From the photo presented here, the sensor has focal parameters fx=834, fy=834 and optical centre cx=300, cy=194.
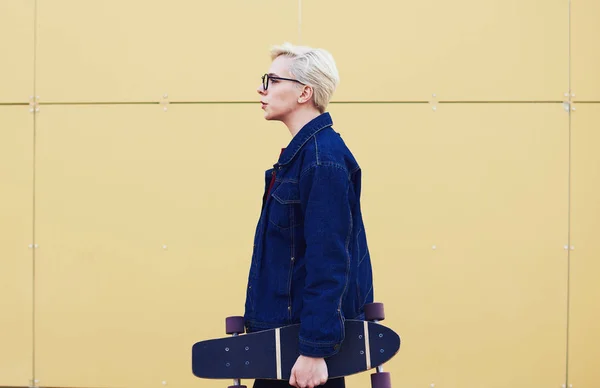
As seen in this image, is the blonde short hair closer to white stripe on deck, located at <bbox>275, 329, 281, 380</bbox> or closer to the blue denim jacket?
the blue denim jacket

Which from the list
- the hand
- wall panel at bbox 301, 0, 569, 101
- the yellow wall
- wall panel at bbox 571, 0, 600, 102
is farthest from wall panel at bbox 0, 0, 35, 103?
wall panel at bbox 571, 0, 600, 102

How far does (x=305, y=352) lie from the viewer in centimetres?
225

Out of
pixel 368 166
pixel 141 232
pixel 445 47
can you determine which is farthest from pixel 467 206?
pixel 141 232

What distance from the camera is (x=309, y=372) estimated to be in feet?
7.43

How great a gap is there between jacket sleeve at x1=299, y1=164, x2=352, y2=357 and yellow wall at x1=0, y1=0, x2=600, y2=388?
1809mm

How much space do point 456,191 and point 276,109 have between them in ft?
5.81

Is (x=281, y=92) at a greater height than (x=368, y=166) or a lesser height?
greater

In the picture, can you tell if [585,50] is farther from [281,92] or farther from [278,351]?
[278,351]

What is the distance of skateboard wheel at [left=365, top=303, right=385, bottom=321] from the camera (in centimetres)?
246

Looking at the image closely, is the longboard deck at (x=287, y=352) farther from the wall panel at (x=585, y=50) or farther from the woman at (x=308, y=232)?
the wall panel at (x=585, y=50)

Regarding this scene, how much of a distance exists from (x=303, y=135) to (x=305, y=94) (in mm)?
152

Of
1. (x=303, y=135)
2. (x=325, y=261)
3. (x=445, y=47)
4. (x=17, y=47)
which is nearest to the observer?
(x=325, y=261)

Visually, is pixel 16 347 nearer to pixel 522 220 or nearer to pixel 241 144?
pixel 241 144

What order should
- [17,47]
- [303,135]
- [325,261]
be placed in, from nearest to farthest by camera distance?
[325,261]
[303,135]
[17,47]
